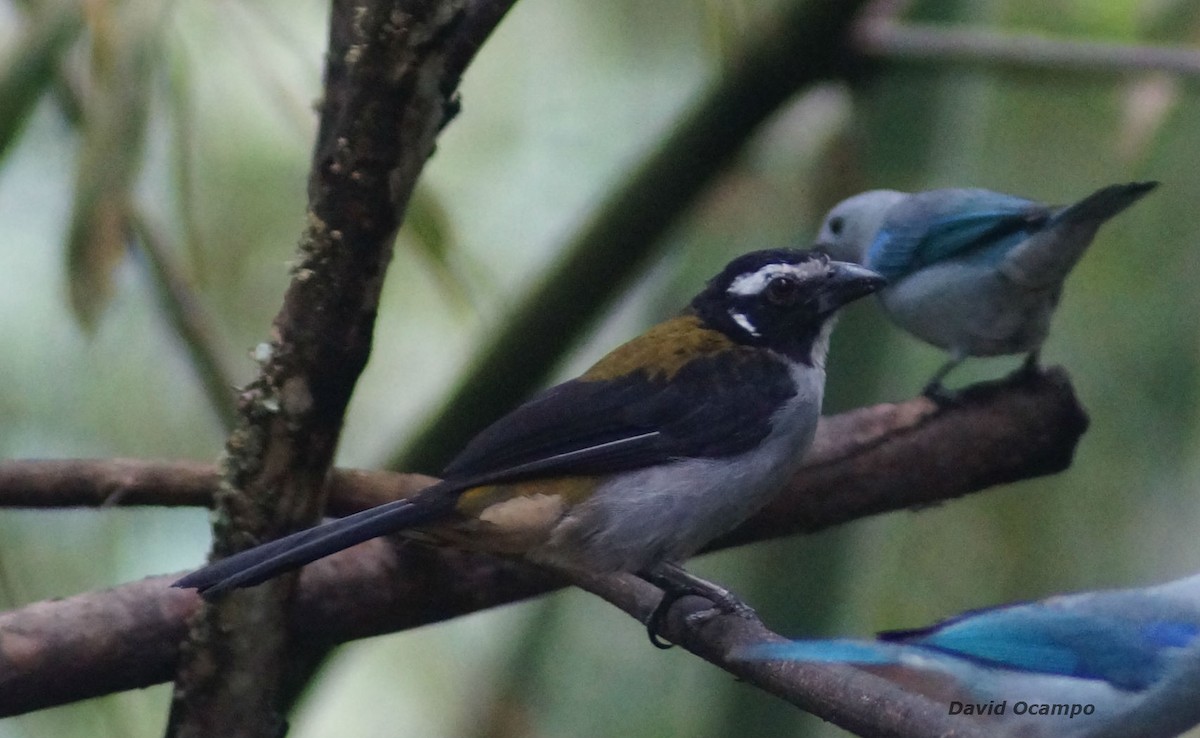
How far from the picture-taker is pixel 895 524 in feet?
9.07

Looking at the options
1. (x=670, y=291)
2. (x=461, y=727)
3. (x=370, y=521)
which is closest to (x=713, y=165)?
(x=670, y=291)

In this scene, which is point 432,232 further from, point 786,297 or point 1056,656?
point 1056,656

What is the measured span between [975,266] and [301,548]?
4.65 feet

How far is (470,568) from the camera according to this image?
205 cm

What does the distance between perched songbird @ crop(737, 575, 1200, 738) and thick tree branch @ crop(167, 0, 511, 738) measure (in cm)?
68

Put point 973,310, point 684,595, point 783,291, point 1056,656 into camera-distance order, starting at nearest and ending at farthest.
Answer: point 1056,656 < point 684,595 < point 783,291 < point 973,310

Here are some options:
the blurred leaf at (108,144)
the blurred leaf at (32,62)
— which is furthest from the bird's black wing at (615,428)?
the blurred leaf at (32,62)

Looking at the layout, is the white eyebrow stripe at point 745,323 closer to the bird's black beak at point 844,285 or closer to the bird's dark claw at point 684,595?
the bird's black beak at point 844,285

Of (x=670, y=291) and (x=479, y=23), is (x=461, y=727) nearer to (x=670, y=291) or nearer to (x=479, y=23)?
(x=670, y=291)

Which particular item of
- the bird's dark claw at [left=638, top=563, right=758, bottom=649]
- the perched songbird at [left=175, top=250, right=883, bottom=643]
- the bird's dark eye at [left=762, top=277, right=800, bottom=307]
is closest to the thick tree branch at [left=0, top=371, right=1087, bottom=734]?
the bird's dark claw at [left=638, top=563, right=758, bottom=649]

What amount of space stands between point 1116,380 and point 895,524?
0.57 m

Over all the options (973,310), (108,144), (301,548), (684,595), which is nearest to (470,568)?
(684,595)

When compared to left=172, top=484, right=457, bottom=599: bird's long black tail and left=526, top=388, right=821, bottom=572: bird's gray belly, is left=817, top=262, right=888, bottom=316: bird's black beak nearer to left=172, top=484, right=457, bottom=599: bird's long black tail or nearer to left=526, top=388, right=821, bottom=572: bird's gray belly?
left=526, top=388, right=821, bottom=572: bird's gray belly

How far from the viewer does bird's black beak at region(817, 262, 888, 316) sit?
2.03 metres
